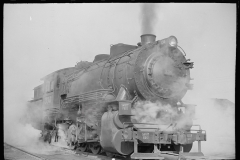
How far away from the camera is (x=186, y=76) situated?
8.04 m

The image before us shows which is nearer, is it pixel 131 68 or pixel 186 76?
pixel 131 68

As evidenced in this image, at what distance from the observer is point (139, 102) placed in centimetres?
751

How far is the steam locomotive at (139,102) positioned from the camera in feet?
23.2

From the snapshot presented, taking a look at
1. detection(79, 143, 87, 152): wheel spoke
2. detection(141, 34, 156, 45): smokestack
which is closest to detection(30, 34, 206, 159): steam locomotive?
detection(141, 34, 156, 45): smokestack

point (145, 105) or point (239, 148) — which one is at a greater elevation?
point (145, 105)

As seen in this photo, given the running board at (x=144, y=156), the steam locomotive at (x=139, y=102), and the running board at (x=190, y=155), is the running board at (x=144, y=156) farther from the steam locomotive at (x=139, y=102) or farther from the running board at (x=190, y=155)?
the running board at (x=190, y=155)

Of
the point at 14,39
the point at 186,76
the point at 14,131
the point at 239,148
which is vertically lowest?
the point at 14,131

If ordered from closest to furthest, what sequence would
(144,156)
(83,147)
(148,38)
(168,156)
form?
(144,156)
(168,156)
(148,38)
(83,147)

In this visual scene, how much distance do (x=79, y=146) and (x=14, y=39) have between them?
517 cm

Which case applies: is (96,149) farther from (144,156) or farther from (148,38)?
(148,38)

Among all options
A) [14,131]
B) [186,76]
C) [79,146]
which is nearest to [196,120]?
[186,76]

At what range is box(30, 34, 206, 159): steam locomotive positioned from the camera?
Answer: 707cm

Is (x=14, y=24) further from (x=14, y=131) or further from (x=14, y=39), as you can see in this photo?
(x=14, y=131)

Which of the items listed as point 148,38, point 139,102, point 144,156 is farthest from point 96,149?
point 148,38
